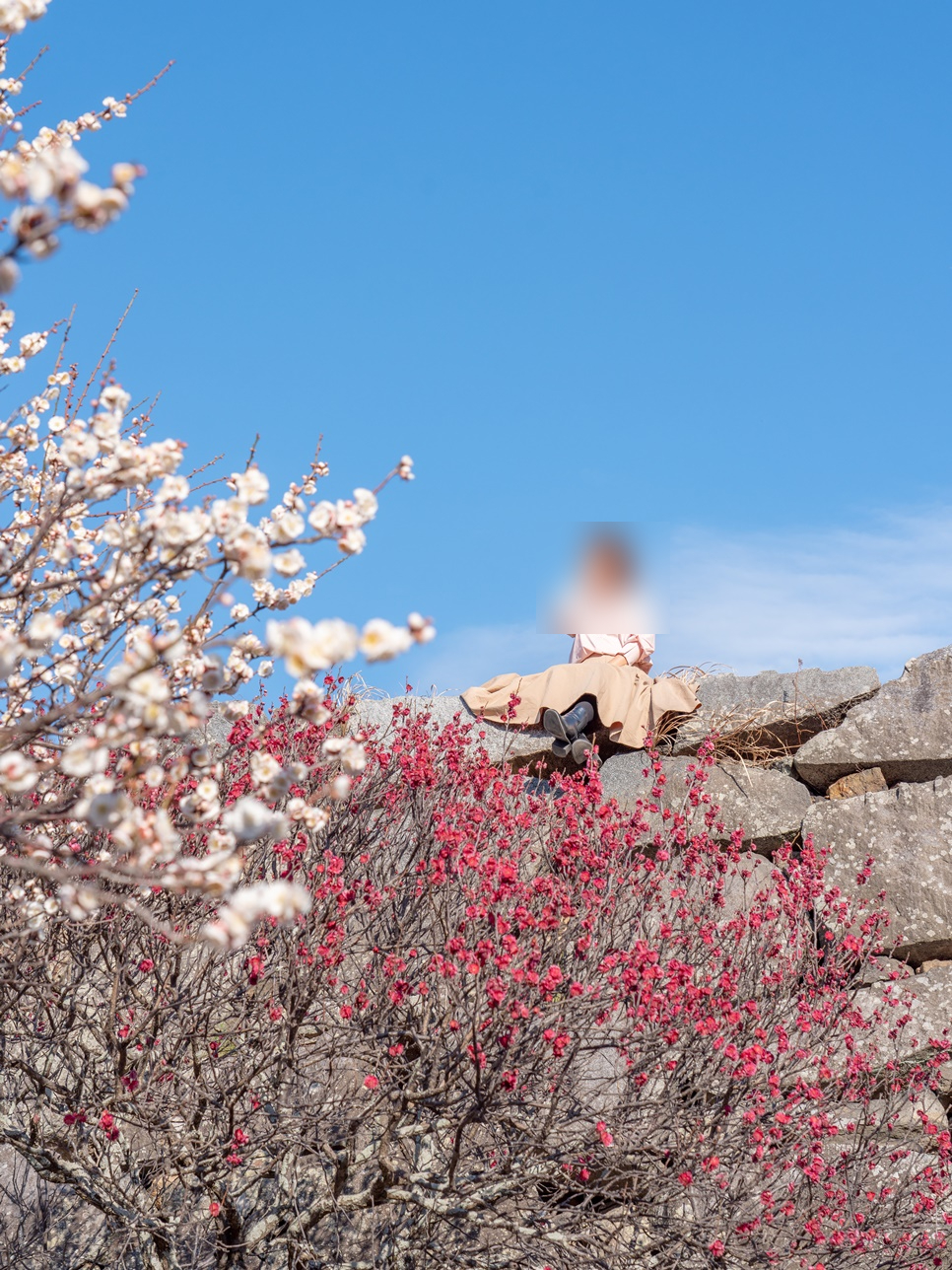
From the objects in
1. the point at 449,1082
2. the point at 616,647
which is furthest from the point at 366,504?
the point at 616,647

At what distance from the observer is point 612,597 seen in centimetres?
799

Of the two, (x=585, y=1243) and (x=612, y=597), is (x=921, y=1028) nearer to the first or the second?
(x=585, y=1243)

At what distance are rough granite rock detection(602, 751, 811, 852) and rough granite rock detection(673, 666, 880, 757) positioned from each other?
33cm

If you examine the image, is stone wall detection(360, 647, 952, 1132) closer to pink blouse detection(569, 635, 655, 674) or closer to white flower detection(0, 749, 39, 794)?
pink blouse detection(569, 635, 655, 674)

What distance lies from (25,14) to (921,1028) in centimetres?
584

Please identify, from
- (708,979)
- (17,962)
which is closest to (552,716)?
(708,979)

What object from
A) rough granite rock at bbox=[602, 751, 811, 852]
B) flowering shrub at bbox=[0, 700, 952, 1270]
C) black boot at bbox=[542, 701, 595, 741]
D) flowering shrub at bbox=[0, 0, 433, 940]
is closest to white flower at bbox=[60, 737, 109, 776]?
flowering shrub at bbox=[0, 0, 433, 940]

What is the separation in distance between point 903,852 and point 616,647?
267 centimetres

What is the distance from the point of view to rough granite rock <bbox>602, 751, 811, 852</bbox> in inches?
272

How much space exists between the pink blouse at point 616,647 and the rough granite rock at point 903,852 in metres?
2.01

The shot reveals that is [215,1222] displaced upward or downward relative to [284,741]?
downward

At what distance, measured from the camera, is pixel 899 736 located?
23.6 feet

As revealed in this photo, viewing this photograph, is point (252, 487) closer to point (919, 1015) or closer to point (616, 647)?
point (919, 1015)

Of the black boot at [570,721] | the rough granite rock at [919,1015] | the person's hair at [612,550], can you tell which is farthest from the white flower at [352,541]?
the person's hair at [612,550]
